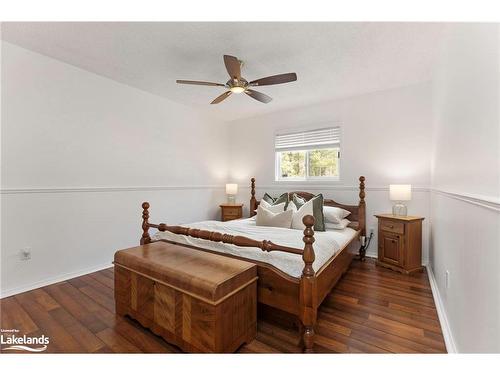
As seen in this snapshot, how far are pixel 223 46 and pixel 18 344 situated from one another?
296 cm

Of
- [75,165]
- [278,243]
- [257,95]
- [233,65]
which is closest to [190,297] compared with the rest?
[278,243]

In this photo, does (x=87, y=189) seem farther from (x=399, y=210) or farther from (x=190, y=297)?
(x=399, y=210)

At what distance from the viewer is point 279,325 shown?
185 cm

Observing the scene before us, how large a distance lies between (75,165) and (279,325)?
297 centimetres

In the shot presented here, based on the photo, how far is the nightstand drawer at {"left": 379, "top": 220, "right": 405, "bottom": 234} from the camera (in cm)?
290

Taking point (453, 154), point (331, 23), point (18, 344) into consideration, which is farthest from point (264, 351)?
point (331, 23)

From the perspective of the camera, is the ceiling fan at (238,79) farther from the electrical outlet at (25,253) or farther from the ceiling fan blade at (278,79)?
the electrical outlet at (25,253)

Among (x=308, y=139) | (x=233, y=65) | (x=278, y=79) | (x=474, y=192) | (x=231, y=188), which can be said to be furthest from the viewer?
(x=231, y=188)

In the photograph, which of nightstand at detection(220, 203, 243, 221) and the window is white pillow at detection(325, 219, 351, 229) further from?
nightstand at detection(220, 203, 243, 221)

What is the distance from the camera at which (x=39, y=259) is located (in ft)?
8.48

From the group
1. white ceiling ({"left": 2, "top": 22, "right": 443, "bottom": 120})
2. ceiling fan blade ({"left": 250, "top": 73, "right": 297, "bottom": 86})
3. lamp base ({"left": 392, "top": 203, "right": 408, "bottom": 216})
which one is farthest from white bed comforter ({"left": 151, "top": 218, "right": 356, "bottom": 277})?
white ceiling ({"left": 2, "top": 22, "right": 443, "bottom": 120})

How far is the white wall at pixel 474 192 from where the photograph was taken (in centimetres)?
94

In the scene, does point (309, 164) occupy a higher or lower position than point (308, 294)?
higher
